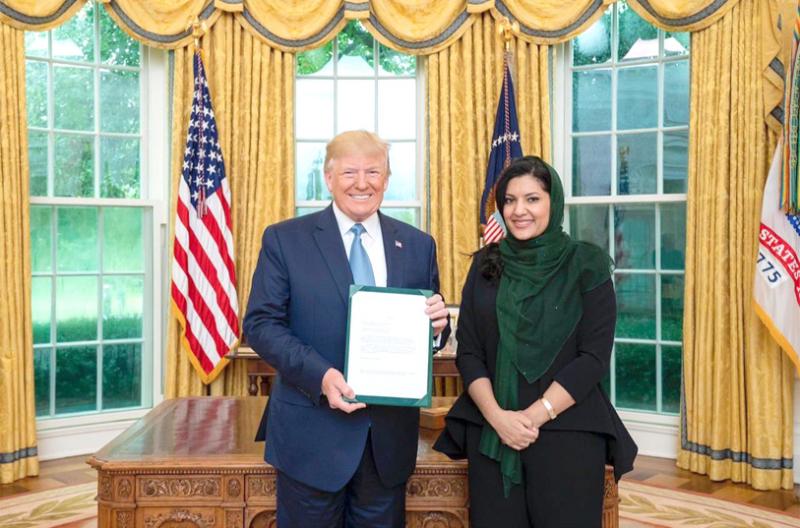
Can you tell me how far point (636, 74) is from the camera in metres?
4.72

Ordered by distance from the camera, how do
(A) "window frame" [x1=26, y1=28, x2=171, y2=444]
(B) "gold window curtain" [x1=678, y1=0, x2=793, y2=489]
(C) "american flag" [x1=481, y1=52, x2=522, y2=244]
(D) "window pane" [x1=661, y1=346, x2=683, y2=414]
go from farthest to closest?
1. (A) "window frame" [x1=26, y1=28, x2=171, y2=444]
2. (D) "window pane" [x1=661, y1=346, x2=683, y2=414]
3. (C) "american flag" [x1=481, y1=52, x2=522, y2=244]
4. (B) "gold window curtain" [x1=678, y1=0, x2=793, y2=489]

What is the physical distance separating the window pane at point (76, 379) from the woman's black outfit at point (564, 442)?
3484mm

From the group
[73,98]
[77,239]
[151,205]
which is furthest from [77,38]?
[77,239]

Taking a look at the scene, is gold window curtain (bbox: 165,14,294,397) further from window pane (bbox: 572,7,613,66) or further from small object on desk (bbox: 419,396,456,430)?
small object on desk (bbox: 419,396,456,430)

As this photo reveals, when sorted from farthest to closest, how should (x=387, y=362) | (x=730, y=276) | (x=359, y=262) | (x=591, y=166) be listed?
(x=591, y=166) < (x=730, y=276) < (x=359, y=262) < (x=387, y=362)

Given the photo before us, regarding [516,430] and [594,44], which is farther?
[594,44]

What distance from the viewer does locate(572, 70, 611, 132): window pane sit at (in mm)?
4801

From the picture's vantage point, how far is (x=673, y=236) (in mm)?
4605

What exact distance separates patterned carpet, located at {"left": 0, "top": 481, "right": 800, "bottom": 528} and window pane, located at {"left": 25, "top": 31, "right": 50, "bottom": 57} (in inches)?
102

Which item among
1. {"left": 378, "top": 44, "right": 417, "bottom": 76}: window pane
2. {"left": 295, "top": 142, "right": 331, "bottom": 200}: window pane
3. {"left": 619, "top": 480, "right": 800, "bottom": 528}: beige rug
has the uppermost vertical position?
{"left": 378, "top": 44, "right": 417, "bottom": 76}: window pane

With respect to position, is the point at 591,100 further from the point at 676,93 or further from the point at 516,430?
the point at 516,430

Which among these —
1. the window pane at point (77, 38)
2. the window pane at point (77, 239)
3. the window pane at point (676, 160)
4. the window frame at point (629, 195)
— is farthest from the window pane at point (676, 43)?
the window pane at point (77, 239)

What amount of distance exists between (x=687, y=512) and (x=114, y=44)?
4289 mm

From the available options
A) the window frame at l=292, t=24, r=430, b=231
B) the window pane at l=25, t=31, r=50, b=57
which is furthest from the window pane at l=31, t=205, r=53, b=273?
the window frame at l=292, t=24, r=430, b=231
